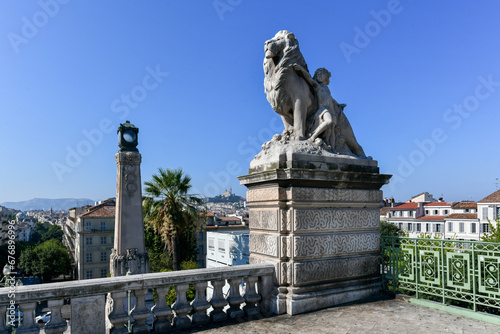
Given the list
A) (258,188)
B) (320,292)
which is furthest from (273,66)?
(320,292)

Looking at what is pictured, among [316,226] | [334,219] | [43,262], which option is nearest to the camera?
[316,226]

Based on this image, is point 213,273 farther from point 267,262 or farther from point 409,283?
point 409,283

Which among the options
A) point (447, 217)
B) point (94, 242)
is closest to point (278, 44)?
point (94, 242)

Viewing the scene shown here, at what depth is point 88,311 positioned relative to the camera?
375 centimetres

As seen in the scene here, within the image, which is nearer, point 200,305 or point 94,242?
point 200,305

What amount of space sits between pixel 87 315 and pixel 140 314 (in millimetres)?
578

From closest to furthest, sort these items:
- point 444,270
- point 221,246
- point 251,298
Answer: point 251,298, point 444,270, point 221,246

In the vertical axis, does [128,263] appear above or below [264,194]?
below

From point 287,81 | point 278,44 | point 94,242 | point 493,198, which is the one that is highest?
point 278,44

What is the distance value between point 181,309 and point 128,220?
508 inches

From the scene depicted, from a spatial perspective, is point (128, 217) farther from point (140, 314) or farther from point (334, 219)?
point (334, 219)

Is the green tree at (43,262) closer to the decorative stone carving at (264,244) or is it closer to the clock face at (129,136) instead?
the clock face at (129,136)

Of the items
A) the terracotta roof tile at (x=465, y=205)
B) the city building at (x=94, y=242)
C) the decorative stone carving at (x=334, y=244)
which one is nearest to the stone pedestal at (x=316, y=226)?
the decorative stone carving at (x=334, y=244)

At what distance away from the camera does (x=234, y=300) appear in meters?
4.70
